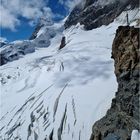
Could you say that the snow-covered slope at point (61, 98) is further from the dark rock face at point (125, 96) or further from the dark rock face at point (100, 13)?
the dark rock face at point (100, 13)

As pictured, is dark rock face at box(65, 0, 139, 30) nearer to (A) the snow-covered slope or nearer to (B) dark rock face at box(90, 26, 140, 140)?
(A) the snow-covered slope

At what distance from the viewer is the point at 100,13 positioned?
75750 mm

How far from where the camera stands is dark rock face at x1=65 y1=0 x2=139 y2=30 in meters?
67.1

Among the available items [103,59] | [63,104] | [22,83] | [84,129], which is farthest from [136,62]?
[22,83]

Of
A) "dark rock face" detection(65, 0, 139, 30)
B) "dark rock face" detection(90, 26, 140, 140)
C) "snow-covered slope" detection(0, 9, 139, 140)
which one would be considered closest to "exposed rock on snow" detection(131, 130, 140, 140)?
"dark rock face" detection(90, 26, 140, 140)

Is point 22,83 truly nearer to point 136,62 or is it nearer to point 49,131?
point 49,131

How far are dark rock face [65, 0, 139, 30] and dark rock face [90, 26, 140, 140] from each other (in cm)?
4535

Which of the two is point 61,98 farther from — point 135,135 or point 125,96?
point 135,135

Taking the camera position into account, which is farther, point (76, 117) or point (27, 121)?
point (27, 121)

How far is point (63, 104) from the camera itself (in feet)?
89.1

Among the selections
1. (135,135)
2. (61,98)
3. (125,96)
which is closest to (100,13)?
(61,98)

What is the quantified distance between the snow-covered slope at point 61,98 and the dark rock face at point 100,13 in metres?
27.6

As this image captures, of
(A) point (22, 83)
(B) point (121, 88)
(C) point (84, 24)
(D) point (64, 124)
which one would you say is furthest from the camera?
(C) point (84, 24)

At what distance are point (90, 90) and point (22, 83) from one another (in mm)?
11744
